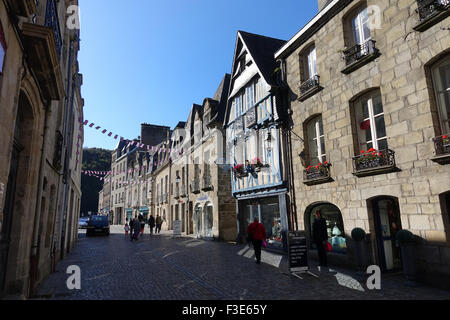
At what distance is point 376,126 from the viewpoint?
7699 mm

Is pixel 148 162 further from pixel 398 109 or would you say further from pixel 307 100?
pixel 398 109

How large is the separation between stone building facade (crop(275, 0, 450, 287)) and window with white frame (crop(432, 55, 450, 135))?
0.06ft

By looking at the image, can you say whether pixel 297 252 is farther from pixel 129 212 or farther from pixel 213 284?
pixel 129 212

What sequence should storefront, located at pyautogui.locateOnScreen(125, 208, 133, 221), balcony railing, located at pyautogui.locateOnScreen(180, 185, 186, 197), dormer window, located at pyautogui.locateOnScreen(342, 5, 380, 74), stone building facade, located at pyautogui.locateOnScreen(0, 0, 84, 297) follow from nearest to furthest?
stone building facade, located at pyautogui.locateOnScreen(0, 0, 84, 297) → dormer window, located at pyautogui.locateOnScreen(342, 5, 380, 74) → balcony railing, located at pyautogui.locateOnScreen(180, 185, 186, 197) → storefront, located at pyautogui.locateOnScreen(125, 208, 133, 221)

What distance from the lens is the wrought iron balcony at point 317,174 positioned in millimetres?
8930

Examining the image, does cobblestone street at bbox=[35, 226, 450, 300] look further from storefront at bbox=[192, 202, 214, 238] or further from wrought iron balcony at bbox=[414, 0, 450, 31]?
storefront at bbox=[192, 202, 214, 238]

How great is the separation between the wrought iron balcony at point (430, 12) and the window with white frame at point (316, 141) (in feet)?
12.7

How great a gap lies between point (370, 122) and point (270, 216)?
20.4 ft

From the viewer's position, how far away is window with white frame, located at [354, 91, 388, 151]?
758cm

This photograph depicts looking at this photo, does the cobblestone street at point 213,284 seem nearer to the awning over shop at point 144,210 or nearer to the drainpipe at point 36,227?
the drainpipe at point 36,227

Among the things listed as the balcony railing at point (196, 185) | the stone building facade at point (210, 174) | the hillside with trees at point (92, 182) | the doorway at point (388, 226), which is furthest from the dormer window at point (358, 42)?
the hillside with trees at point (92, 182)

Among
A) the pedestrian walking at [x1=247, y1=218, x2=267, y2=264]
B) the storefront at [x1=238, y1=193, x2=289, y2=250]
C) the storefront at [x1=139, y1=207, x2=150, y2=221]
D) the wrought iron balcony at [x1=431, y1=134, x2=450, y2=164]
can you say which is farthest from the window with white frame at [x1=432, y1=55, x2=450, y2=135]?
the storefront at [x1=139, y1=207, x2=150, y2=221]
